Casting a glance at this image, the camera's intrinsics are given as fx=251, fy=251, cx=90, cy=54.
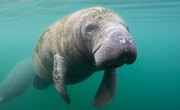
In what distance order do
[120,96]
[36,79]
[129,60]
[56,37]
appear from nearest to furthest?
[129,60] → [56,37] → [36,79] → [120,96]

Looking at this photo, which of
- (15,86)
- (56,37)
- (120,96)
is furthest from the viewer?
(120,96)

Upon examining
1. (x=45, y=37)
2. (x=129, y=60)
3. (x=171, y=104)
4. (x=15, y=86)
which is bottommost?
(x=171, y=104)

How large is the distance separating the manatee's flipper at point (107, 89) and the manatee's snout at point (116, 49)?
1.72 metres

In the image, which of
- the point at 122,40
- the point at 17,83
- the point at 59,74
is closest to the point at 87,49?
the point at 59,74

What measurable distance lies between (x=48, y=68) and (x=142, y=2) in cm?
1312

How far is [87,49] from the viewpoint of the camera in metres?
4.69

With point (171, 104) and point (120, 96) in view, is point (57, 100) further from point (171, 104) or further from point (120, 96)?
point (171, 104)

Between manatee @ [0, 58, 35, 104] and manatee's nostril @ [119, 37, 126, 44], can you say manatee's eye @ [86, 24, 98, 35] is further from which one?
manatee @ [0, 58, 35, 104]

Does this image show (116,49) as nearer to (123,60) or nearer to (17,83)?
(123,60)

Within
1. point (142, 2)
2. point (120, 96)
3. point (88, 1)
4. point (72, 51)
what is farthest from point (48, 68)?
point (142, 2)

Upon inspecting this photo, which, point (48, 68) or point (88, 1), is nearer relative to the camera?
point (48, 68)

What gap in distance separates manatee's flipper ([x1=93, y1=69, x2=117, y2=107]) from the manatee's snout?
5.64 ft

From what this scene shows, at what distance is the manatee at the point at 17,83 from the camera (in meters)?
10.8

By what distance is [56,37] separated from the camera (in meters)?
5.77
